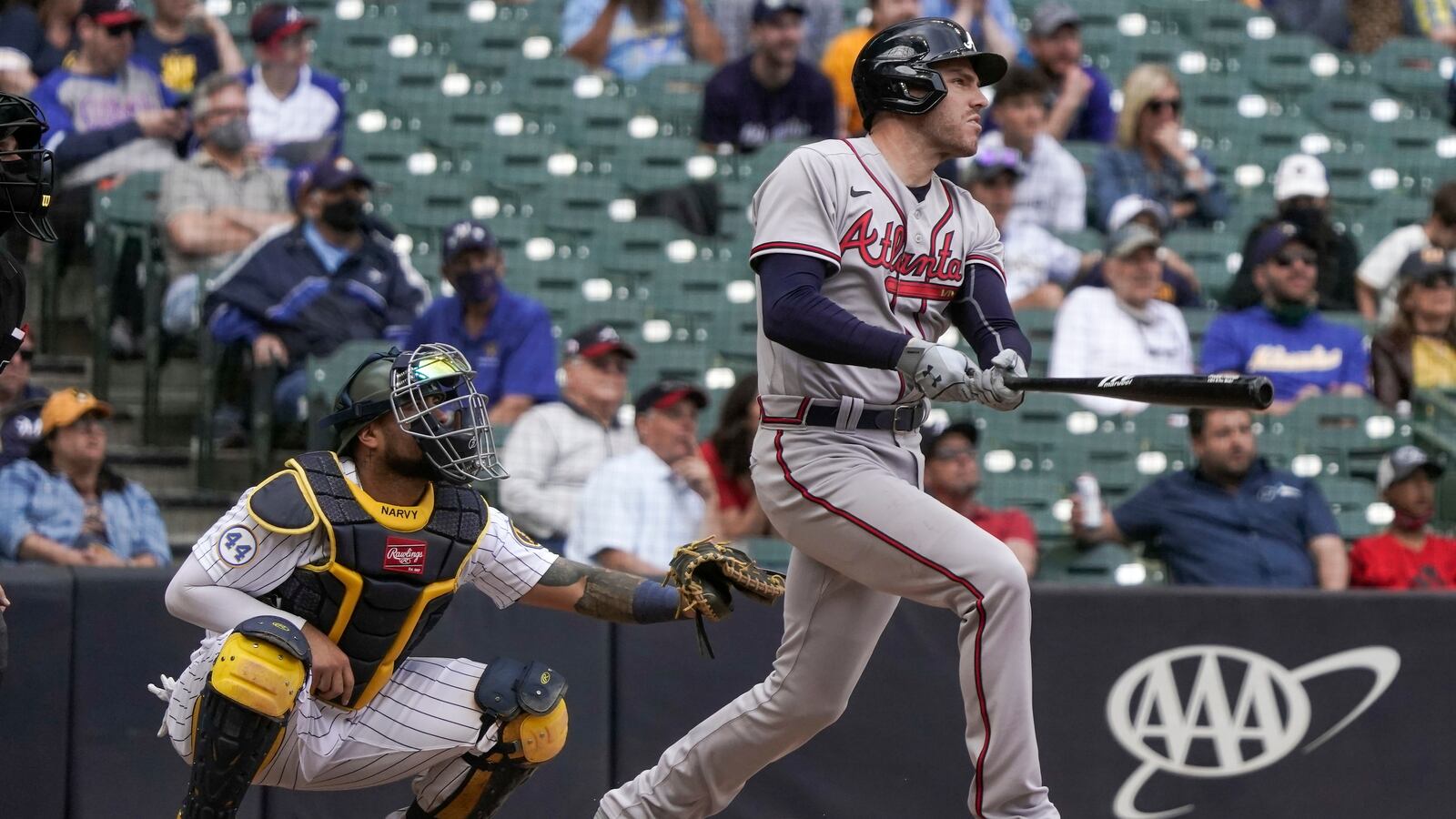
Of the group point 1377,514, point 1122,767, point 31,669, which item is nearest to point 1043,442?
point 1377,514

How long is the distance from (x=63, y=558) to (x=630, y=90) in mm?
4352

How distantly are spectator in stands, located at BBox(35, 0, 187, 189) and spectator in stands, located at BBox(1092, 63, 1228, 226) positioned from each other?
4.20 m

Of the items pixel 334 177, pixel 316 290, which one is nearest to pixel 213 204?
pixel 334 177

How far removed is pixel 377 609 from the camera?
417 cm

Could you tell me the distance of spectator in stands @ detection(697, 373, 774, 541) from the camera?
662 centimetres

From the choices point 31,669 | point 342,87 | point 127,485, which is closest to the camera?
point 31,669

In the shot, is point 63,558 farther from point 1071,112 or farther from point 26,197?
point 1071,112

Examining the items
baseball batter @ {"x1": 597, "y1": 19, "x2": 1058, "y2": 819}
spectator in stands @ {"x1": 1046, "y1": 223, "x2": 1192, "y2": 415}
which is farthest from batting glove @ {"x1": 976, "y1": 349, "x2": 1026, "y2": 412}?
spectator in stands @ {"x1": 1046, "y1": 223, "x2": 1192, "y2": 415}

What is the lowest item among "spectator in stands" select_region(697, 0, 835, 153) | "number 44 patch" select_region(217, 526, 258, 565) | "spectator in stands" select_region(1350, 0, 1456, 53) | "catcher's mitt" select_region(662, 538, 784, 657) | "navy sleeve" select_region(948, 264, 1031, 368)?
"catcher's mitt" select_region(662, 538, 784, 657)

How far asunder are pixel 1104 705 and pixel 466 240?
300 cm

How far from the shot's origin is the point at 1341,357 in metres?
7.82

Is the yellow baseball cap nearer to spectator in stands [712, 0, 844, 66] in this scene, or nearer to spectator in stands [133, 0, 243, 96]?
spectator in stands [133, 0, 243, 96]

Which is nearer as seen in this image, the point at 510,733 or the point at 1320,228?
the point at 510,733

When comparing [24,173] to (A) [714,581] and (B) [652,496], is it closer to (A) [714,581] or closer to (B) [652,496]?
(A) [714,581]
